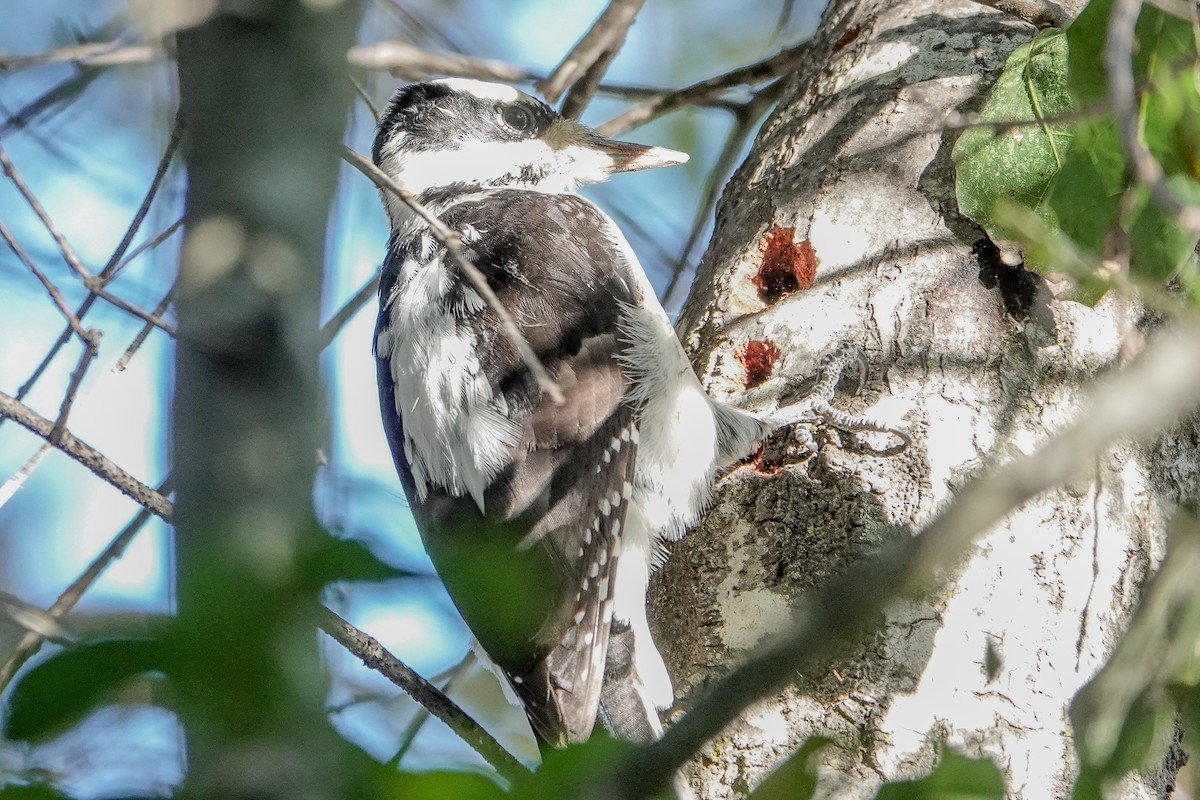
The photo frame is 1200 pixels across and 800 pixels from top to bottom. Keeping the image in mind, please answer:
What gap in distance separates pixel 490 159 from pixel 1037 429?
5.78 ft

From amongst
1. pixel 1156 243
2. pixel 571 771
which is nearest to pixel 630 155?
pixel 1156 243

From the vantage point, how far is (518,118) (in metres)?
3.39

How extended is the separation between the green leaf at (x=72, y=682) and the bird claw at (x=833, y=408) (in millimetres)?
1640

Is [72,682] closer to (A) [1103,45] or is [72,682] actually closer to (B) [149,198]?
(B) [149,198]

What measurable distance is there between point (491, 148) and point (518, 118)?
0.11 meters

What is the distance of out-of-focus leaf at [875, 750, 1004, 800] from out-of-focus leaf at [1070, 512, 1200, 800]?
0.60 feet

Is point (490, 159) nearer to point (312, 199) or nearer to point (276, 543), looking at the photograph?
point (312, 199)

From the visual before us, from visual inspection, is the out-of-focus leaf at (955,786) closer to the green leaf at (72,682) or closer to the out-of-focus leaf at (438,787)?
the out-of-focus leaf at (438,787)

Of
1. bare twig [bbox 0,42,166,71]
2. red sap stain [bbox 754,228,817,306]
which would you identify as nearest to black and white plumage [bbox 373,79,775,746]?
red sap stain [bbox 754,228,817,306]

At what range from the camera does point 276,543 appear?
93 centimetres

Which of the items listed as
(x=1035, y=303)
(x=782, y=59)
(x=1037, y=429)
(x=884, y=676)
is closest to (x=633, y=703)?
(x=884, y=676)

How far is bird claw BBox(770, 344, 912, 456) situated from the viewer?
2.30 m

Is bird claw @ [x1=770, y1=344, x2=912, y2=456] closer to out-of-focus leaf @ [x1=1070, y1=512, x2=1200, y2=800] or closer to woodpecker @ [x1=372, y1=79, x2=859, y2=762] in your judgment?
woodpecker @ [x1=372, y1=79, x2=859, y2=762]

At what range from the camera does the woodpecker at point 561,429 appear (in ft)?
7.70
